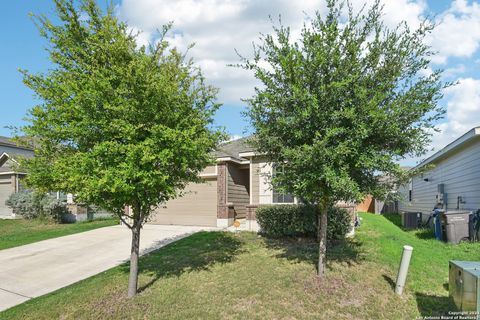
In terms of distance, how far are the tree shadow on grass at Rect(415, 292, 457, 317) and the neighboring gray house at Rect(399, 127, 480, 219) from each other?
177 cm

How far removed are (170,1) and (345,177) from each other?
6550 mm

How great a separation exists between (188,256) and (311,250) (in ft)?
10.8

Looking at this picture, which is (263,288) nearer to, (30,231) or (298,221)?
(298,221)

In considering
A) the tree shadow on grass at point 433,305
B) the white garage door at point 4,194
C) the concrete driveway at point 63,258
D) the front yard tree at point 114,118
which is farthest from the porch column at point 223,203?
the white garage door at point 4,194

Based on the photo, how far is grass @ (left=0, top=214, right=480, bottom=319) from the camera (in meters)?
5.10

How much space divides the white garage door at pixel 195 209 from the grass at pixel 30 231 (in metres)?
2.92

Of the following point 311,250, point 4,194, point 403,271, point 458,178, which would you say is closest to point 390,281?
point 403,271

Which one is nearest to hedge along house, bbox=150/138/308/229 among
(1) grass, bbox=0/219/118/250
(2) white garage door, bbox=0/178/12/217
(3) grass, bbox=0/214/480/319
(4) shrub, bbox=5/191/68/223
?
(1) grass, bbox=0/219/118/250

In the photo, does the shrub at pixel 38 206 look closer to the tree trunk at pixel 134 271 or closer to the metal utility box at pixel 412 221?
the tree trunk at pixel 134 271

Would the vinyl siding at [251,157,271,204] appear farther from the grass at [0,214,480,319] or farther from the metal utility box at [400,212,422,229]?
the metal utility box at [400,212,422,229]

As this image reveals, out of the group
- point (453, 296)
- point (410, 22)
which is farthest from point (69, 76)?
point (453, 296)

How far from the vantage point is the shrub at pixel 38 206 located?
54.3ft

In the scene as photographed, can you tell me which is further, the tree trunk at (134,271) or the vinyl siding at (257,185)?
the vinyl siding at (257,185)

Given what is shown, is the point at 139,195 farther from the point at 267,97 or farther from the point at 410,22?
the point at 410,22
